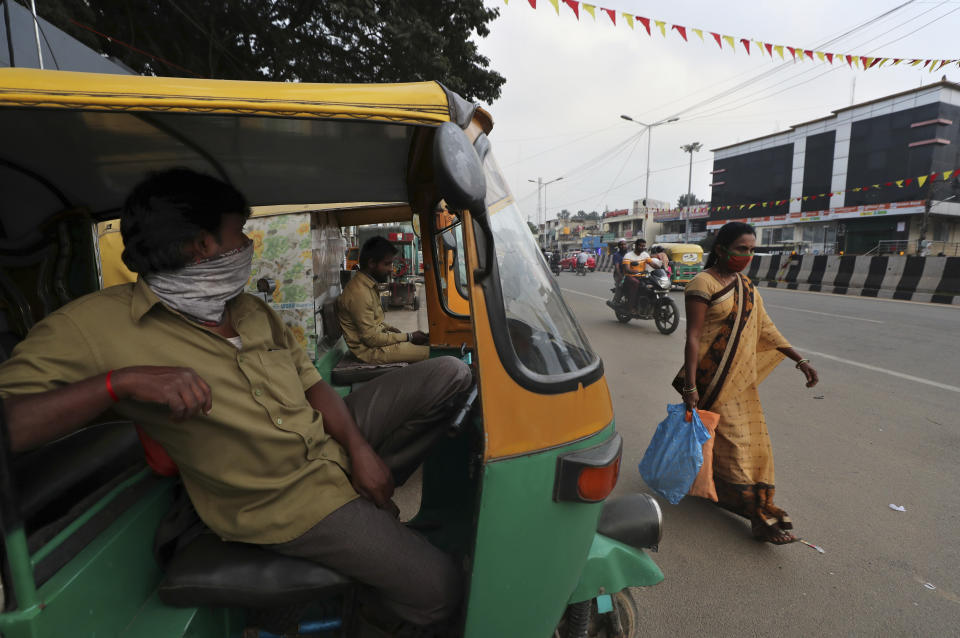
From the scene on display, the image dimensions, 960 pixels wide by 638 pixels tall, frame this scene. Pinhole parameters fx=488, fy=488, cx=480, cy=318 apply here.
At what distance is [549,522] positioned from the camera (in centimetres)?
135

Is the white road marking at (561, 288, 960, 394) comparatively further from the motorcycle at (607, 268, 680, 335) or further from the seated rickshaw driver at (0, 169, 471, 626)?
the seated rickshaw driver at (0, 169, 471, 626)

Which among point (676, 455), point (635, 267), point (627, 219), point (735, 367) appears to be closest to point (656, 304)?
point (635, 267)

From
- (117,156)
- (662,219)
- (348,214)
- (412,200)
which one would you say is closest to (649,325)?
(348,214)

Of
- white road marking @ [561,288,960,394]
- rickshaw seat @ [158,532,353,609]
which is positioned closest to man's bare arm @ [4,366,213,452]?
rickshaw seat @ [158,532,353,609]

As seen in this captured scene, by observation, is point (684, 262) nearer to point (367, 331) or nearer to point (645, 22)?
point (645, 22)

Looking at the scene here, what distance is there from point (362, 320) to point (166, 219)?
2876 millimetres

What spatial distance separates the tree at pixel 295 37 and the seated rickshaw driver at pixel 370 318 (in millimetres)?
4889

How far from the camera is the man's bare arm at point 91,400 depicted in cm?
97

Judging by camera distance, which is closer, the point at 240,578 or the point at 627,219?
the point at 240,578

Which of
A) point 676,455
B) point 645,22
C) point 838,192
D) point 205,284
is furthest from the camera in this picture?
point 838,192

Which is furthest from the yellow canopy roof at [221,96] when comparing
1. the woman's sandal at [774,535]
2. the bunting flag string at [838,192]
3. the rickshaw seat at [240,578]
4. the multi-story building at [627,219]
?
the multi-story building at [627,219]

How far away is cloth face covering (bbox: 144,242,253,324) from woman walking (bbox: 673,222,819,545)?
2205mm

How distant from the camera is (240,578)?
50.2 inches

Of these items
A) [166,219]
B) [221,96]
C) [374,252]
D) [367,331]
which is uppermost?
[221,96]
